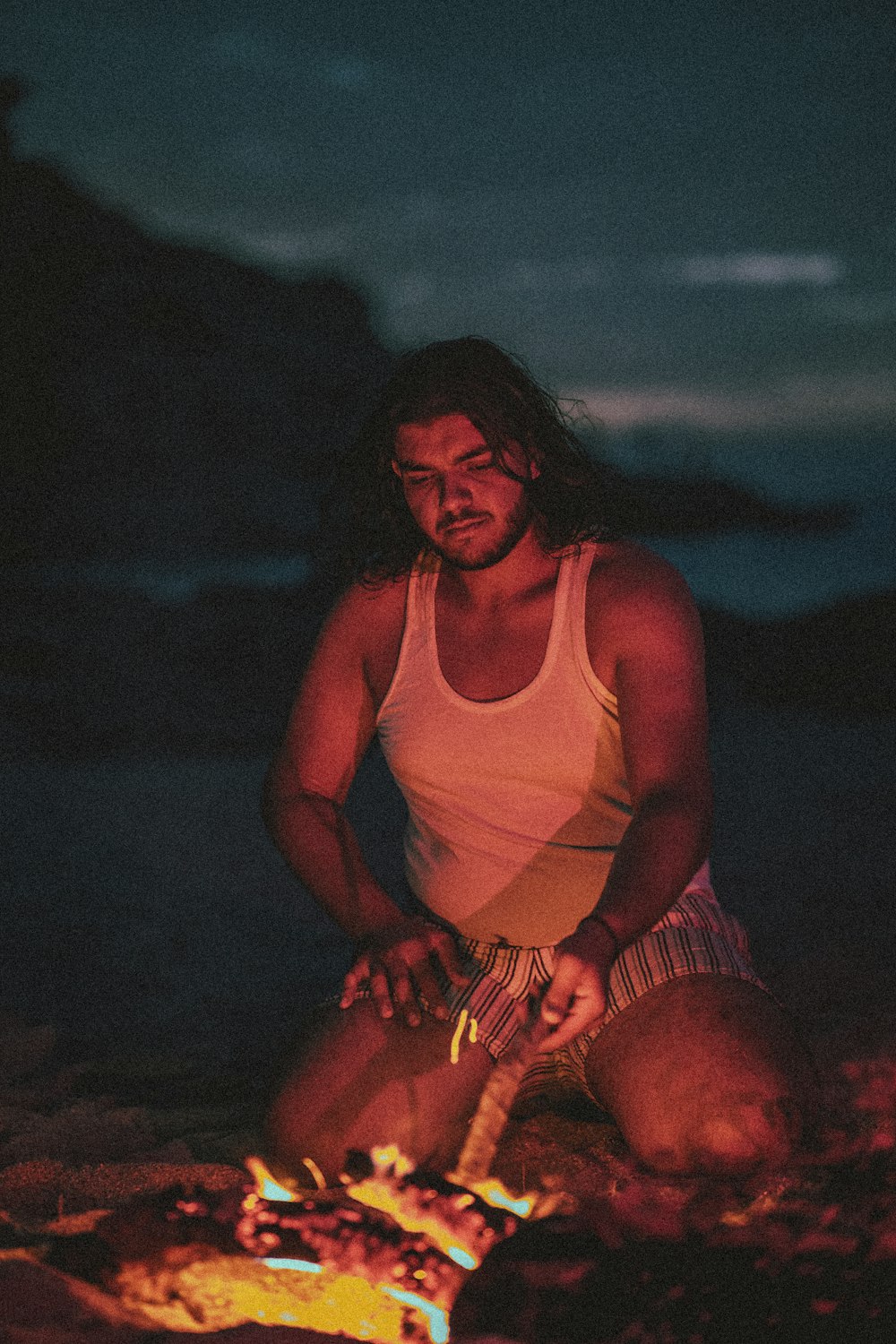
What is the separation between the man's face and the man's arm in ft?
0.85

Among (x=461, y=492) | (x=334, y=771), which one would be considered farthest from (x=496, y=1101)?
(x=461, y=492)

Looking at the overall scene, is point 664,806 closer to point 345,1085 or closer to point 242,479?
point 345,1085

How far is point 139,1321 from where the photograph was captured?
1.91 metres

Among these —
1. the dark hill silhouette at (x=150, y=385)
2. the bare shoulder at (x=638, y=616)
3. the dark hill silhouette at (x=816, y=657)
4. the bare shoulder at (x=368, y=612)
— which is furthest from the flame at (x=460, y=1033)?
the dark hill silhouette at (x=150, y=385)

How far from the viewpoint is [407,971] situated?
261 cm

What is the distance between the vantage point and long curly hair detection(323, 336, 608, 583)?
9.57 ft

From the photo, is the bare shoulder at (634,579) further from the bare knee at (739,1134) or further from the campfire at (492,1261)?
the campfire at (492,1261)

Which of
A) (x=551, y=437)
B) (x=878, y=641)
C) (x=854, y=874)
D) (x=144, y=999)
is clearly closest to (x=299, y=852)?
(x=551, y=437)

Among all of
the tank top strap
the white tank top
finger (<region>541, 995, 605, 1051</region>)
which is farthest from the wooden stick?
the tank top strap

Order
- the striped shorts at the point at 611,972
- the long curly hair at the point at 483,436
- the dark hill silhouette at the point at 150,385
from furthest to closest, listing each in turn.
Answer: the dark hill silhouette at the point at 150,385
the long curly hair at the point at 483,436
the striped shorts at the point at 611,972

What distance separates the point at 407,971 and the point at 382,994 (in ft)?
0.21

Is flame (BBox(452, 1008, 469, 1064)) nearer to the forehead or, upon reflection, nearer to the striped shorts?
the striped shorts

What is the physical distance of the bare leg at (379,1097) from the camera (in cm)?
260

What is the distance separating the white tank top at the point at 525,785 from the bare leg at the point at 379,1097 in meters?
0.29
